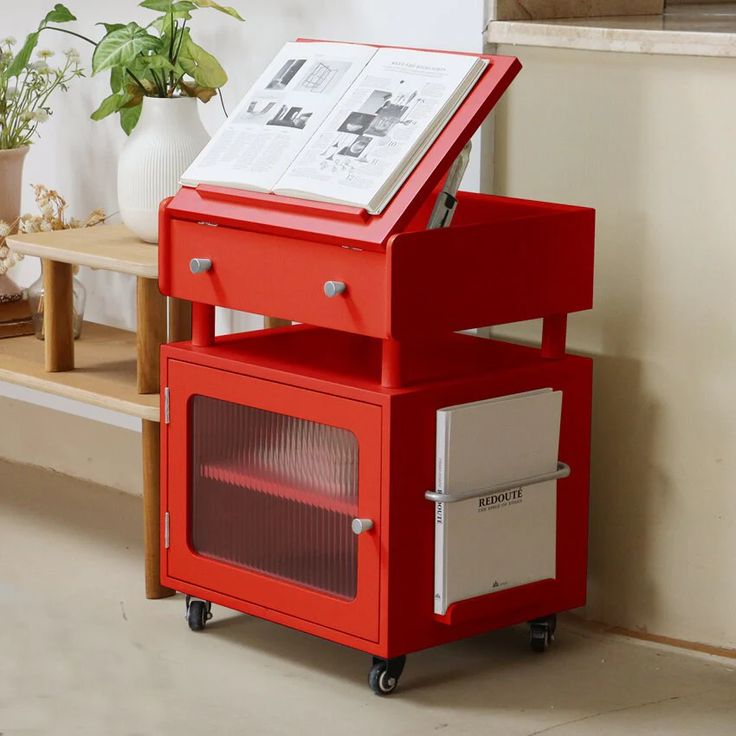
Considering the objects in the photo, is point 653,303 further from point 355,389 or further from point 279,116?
point 279,116

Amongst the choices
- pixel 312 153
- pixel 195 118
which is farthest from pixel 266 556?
pixel 195 118

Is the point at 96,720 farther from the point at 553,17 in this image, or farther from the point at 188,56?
the point at 553,17

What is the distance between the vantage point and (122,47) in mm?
2830

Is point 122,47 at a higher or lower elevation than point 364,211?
higher

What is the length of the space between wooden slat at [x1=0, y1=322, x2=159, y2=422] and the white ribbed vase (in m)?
0.30

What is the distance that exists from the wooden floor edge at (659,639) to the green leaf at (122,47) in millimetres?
1282

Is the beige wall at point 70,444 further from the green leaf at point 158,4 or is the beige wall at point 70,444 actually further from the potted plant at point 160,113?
the green leaf at point 158,4

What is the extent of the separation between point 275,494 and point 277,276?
367 mm

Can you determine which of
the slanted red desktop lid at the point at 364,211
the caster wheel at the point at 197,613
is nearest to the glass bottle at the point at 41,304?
the caster wheel at the point at 197,613

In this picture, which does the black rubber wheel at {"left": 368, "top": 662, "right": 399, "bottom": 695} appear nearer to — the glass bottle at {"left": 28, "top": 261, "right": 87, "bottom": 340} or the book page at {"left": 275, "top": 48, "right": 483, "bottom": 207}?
the book page at {"left": 275, "top": 48, "right": 483, "bottom": 207}

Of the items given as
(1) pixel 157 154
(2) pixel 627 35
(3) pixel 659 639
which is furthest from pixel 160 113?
(3) pixel 659 639

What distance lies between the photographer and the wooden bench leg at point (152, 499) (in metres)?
2.87

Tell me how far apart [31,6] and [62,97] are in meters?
0.24

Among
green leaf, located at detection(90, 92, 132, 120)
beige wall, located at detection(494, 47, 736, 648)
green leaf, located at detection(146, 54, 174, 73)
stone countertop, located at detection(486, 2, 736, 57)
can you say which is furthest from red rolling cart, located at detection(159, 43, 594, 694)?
green leaf, located at detection(90, 92, 132, 120)
